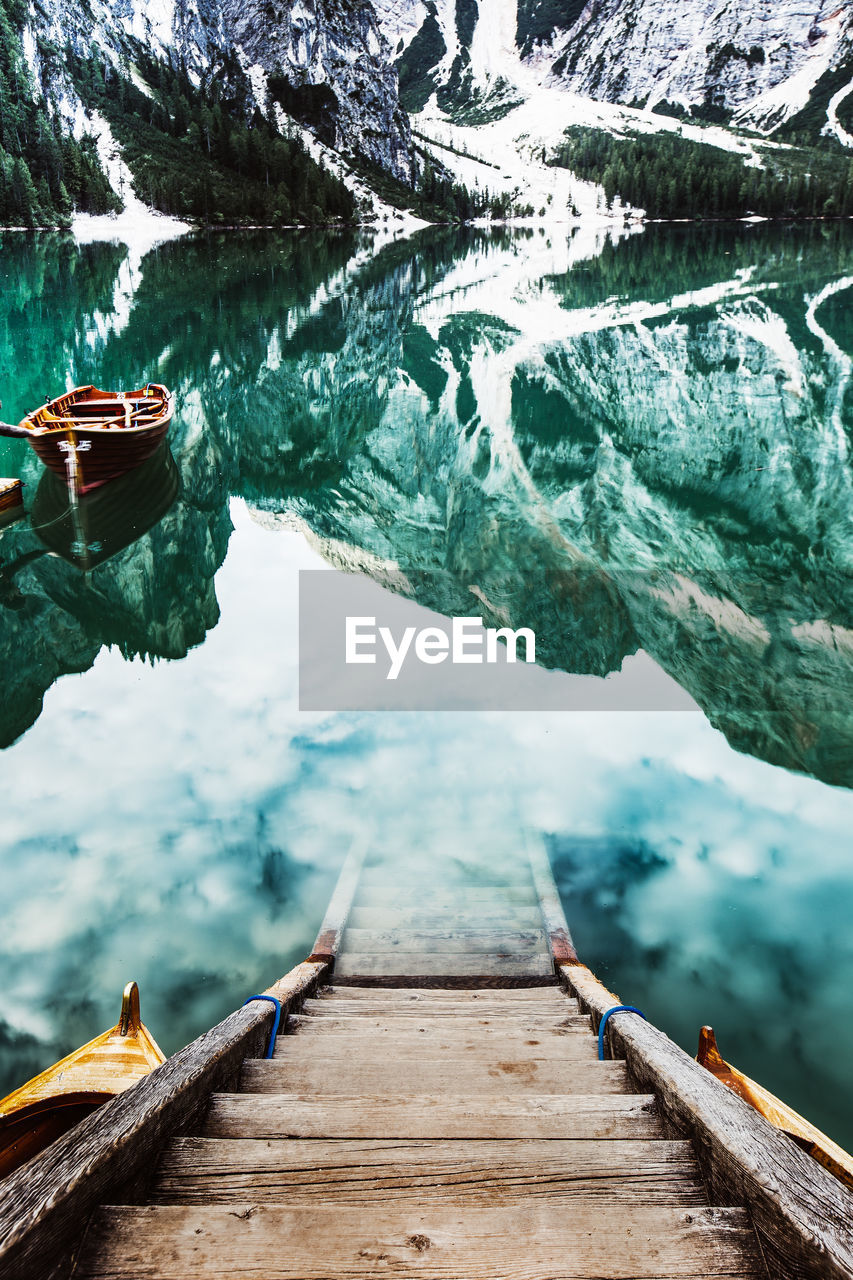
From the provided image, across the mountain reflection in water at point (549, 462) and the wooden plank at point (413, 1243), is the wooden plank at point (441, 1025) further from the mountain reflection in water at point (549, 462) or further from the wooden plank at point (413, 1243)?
the mountain reflection in water at point (549, 462)

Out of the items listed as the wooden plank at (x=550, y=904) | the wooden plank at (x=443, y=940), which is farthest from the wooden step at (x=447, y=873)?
the wooden plank at (x=443, y=940)

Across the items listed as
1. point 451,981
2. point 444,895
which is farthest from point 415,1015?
point 444,895

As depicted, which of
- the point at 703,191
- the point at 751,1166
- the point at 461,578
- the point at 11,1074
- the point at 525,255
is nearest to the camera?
the point at 751,1166

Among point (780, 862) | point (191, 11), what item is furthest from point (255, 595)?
point (191, 11)

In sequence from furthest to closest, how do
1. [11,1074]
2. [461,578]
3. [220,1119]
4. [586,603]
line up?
[461,578]
[586,603]
[11,1074]
[220,1119]

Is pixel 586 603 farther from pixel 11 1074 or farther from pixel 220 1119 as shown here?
pixel 220 1119

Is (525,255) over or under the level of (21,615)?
over

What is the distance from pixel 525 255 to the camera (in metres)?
89.4

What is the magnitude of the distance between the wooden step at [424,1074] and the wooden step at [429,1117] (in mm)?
445

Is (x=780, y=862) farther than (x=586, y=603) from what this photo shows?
No

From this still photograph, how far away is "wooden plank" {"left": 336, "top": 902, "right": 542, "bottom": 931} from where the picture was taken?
21.5 ft

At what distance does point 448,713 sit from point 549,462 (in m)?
12.5

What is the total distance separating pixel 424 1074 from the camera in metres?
3.90

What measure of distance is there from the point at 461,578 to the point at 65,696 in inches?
299
